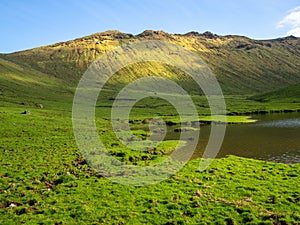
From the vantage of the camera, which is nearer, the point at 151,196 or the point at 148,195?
the point at 151,196

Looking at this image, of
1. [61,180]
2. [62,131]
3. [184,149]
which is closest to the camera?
[61,180]

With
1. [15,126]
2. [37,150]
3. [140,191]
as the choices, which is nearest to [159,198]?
[140,191]

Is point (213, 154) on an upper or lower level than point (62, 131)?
lower

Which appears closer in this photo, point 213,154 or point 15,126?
point 213,154

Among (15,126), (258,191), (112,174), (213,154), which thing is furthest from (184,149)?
(15,126)

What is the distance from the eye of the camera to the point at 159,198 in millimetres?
26859

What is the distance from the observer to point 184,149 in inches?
2494

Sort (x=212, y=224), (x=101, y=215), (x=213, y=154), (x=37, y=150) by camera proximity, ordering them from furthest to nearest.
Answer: (x=213, y=154), (x=37, y=150), (x=101, y=215), (x=212, y=224)

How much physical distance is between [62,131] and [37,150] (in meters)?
28.4

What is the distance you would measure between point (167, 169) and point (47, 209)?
59.9ft

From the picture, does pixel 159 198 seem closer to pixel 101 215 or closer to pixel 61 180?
pixel 101 215

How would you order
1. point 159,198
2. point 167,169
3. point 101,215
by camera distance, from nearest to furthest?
point 101,215, point 159,198, point 167,169

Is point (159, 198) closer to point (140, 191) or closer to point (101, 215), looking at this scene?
point (140, 191)

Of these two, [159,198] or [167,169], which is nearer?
[159,198]
